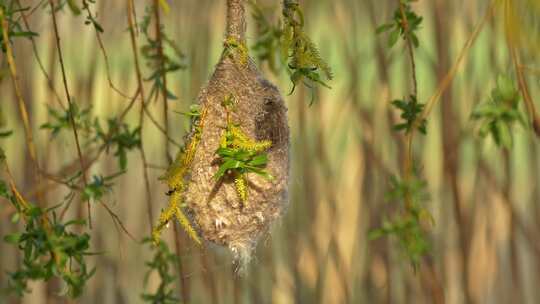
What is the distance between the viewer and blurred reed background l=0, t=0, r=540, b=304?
5.66 feet

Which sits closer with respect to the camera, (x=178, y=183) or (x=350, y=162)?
(x=178, y=183)

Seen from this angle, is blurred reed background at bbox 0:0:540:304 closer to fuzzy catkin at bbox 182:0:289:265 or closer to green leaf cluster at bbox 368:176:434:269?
fuzzy catkin at bbox 182:0:289:265

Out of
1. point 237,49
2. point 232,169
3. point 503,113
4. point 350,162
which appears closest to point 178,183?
point 232,169

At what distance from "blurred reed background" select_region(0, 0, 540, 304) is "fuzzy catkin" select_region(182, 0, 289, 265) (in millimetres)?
737

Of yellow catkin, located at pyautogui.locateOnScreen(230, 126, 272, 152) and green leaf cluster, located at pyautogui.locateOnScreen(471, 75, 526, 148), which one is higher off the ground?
yellow catkin, located at pyautogui.locateOnScreen(230, 126, 272, 152)

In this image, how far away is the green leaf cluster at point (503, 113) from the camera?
59cm

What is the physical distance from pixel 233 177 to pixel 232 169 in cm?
3

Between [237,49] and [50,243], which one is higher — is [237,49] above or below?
above

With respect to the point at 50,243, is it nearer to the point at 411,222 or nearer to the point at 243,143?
the point at 243,143

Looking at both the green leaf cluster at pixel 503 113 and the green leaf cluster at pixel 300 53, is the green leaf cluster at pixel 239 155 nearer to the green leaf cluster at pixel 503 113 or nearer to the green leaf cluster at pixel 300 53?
the green leaf cluster at pixel 300 53

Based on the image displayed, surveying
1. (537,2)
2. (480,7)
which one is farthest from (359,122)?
(537,2)

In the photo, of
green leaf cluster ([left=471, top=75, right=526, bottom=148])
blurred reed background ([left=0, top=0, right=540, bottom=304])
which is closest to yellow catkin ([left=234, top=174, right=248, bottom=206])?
green leaf cluster ([left=471, top=75, right=526, bottom=148])

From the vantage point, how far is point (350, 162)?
5.90 ft

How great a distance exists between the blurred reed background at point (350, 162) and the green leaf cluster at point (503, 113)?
1.10 meters
